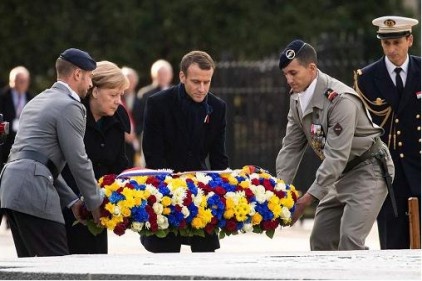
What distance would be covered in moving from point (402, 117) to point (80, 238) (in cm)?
285

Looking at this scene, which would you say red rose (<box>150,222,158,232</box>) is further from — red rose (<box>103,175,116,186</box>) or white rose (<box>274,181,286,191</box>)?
white rose (<box>274,181,286,191</box>)

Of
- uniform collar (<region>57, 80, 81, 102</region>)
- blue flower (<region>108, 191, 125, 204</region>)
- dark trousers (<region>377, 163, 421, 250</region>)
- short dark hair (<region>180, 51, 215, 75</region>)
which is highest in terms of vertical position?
short dark hair (<region>180, 51, 215, 75</region>)

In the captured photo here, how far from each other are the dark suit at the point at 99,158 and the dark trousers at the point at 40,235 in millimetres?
662

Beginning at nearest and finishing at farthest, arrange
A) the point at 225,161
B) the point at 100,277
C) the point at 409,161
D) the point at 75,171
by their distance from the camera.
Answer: the point at 100,277
the point at 75,171
the point at 225,161
the point at 409,161

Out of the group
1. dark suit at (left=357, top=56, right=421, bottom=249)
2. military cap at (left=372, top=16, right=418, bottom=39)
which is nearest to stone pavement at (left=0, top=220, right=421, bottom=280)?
dark suit at (left=357, top=56, right=421, bottom=249)

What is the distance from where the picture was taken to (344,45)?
21.5 m

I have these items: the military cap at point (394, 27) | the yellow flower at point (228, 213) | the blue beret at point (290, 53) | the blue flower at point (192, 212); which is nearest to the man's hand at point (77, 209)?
the blue flower at point (192, 212)

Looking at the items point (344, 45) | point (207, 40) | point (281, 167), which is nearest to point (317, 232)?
point (281, 167)

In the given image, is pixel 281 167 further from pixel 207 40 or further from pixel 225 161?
pixel 207 40

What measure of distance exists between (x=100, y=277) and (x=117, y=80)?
315 centimetres

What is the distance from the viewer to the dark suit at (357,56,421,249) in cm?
1205

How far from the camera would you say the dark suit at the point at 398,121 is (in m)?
12.0

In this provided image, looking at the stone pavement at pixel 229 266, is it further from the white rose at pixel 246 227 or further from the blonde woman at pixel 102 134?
the blonde woman at pixel 102 134

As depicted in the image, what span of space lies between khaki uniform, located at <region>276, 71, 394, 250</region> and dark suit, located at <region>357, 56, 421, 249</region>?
43.1 inches
